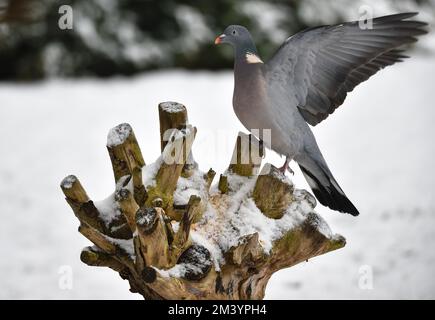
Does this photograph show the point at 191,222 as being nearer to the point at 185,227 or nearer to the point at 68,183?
the point at 185,227

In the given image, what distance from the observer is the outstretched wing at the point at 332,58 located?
6.99 ft

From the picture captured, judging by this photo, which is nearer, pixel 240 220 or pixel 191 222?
pixel 191 222

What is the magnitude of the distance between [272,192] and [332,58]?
0.50m

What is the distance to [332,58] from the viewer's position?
226 centimetres

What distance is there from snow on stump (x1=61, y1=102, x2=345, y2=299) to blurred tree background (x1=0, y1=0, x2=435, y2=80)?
13.7 ft

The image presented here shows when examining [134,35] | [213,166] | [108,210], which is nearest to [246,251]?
[108,210]

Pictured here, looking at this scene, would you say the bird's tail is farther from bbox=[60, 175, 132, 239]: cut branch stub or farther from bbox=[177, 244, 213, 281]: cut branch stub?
bbox=[60, 175, 132, 239]: cut branch stub

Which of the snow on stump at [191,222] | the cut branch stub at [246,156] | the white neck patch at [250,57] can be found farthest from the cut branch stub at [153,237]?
the white neck patch at [250,57]

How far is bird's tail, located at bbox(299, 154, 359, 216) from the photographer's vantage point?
7.41ft

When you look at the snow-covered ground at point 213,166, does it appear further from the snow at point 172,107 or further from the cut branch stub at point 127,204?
the cut branch stub at point 127,204

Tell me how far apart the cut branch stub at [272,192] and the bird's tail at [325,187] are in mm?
201

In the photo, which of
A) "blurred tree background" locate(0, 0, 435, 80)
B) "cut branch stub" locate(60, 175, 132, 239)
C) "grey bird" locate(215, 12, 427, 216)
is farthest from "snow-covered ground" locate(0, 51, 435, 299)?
"cut branch stub" locate(60, 175, 132, 239)

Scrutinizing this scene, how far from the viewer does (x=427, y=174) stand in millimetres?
4223

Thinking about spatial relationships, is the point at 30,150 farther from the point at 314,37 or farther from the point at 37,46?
the point at 314,37
